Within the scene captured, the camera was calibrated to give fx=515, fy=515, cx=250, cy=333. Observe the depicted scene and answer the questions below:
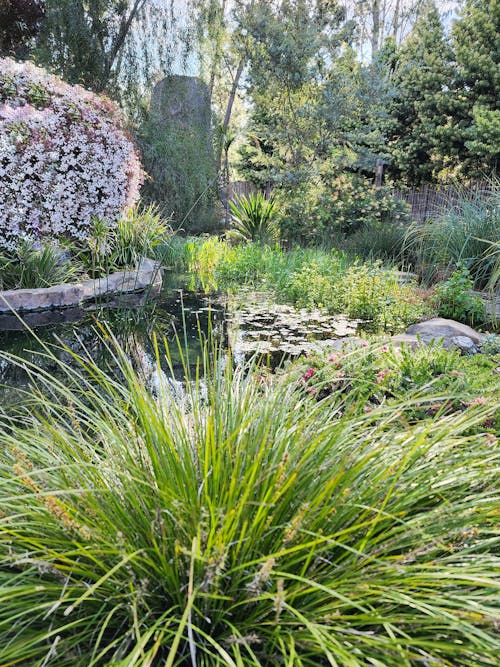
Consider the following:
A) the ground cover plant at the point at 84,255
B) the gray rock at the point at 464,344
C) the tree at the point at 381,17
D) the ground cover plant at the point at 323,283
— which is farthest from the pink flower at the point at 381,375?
the tree at the point at 381,17

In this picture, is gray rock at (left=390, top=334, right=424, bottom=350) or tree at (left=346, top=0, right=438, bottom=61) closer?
gray rock at (left=390, top=334, right=424, bottom=350)

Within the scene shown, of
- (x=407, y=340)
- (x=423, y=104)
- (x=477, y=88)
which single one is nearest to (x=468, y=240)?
(x=407, y=340)

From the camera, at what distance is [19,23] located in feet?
38.0

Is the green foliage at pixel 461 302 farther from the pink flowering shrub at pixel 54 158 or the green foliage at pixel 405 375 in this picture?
the pink flowering shrub at pixel 54 158

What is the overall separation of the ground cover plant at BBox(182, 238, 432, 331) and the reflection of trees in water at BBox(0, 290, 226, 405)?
1070 mm

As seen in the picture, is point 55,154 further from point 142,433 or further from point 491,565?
point 491,565

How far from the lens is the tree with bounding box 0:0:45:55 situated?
11328mm

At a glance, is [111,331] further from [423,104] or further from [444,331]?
[423,104]

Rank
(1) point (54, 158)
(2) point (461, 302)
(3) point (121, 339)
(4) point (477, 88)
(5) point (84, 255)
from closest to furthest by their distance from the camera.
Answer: (3) point (121, 339), (2) point (461, 302), (1) point (54, 158), (5) point (84, 255), (4) point (477, 88)

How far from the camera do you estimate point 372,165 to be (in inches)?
419

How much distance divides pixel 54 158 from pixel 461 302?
4441 mm

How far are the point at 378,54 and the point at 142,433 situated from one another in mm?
10930

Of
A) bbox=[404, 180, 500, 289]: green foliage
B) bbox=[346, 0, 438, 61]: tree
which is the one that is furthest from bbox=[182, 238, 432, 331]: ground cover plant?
bbox=[346, 0, 438, 61]: tree

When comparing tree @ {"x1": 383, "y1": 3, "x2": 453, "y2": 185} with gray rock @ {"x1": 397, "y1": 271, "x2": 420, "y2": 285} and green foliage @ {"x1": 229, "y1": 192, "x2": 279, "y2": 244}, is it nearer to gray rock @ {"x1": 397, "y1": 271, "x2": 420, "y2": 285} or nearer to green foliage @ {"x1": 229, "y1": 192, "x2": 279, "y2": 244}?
green foliage @ {"x1": 229, "y1": 192, "x2": 279, "y2": 244}
